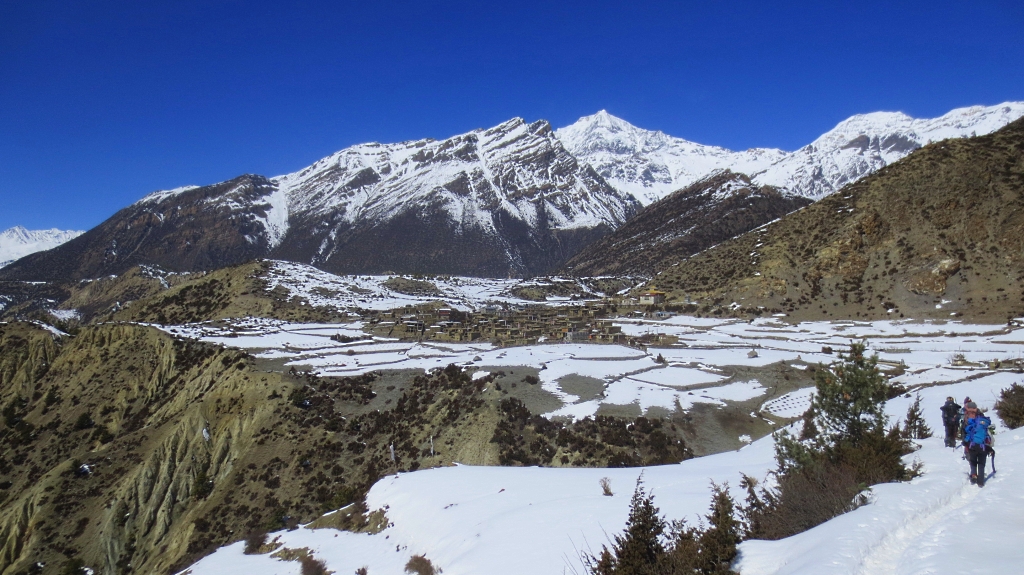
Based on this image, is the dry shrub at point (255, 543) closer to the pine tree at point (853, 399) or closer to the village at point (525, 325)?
the pine tree at point (853, 399)

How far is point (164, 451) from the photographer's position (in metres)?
27.4

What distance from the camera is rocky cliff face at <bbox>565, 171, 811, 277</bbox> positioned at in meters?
109

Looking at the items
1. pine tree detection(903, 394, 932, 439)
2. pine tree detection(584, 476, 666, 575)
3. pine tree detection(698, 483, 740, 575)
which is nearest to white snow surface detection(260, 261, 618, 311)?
pine tree detection(903, 394, 932, 439)

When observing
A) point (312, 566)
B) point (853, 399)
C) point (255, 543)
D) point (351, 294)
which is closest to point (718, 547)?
point (853, 399)

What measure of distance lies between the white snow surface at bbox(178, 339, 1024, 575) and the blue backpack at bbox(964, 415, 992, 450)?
1.99 feet

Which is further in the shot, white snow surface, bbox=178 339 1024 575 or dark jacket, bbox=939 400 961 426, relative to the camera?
dark jacket, bbox=939 400 961 426

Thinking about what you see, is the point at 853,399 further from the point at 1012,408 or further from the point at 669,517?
the point at 1012,408

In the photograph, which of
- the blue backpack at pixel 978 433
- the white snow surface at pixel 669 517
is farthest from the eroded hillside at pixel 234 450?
the blue backpack at pixel 978 433

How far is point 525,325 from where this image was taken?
159ft

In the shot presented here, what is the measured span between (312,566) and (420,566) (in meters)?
4.85

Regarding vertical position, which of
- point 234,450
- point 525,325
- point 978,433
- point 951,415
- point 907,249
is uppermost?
point 907,249

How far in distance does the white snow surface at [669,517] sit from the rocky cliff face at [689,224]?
85.1 m

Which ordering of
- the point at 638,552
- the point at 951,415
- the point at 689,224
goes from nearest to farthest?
1. the point at 638,552
2. the point at 951,415
3. the point at 689,224

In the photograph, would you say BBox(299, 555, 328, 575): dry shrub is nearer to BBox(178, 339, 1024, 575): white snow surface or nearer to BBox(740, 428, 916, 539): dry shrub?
BBox(178, 339, 1024, 575): white snow surface
